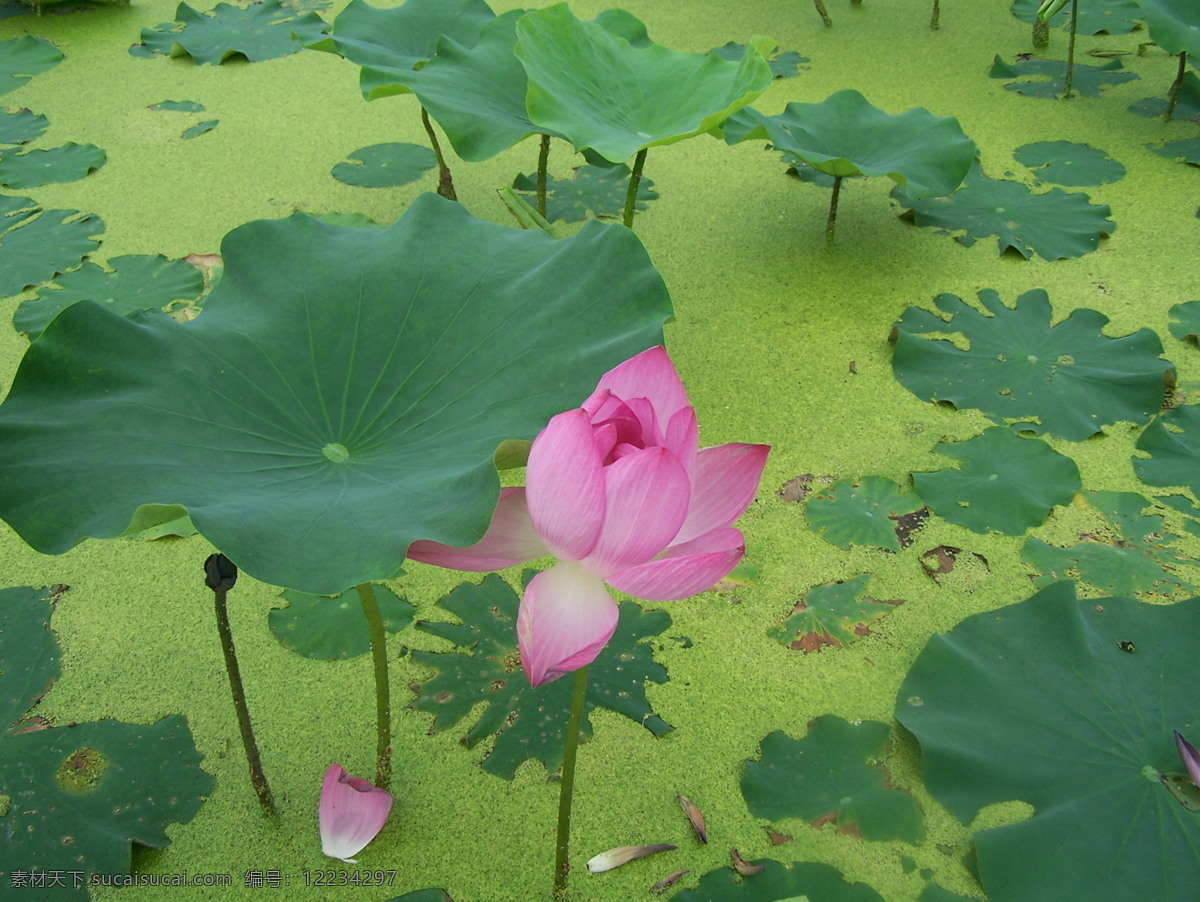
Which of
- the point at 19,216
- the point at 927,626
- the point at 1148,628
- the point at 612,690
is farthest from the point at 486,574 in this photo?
the point at 19,216

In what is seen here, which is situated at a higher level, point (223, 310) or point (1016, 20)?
point (223, 310)

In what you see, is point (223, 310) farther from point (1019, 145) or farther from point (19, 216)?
point (1019, 145)

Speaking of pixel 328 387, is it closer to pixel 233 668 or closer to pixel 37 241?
pixel 233 668

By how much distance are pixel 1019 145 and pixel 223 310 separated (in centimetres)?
208

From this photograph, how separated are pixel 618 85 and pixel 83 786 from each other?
1508 mm

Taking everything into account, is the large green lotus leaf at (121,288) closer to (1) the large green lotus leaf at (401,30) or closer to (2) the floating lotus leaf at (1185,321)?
(1) the large green lotus leaf at (401,30)

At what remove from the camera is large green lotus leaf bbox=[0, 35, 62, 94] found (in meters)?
3.00

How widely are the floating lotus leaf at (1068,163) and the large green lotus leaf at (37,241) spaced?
2.18 metres

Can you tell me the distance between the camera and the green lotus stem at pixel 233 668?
960mm

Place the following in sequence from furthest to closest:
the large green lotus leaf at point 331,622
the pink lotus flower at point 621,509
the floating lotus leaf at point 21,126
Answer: the floating lotus leaf at point 21,126 → the large green lotus leaf at point 331,622 → the pink lotus flower at point 621,509

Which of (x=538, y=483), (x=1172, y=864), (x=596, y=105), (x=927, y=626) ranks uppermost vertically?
(x=538, y=483)

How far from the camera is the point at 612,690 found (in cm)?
131

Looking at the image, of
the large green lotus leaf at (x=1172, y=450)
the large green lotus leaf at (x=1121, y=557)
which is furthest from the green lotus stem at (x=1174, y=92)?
the large green lotus leaf at (x=1121, y=557)

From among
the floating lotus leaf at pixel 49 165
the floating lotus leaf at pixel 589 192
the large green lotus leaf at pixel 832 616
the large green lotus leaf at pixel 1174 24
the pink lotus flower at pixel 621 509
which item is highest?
the pink lotus flower at pixel 621 509
